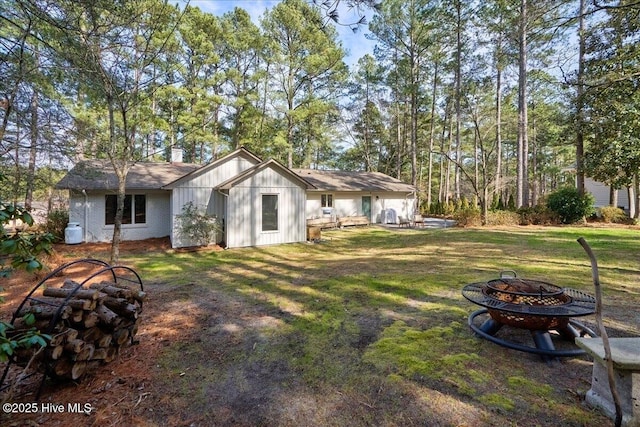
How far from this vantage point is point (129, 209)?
12.0 m

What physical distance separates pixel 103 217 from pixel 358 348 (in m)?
12.1

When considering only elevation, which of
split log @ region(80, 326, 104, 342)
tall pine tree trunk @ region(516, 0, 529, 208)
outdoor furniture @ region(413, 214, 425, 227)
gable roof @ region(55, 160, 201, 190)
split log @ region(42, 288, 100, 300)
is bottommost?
split log @ region(80, 326, 104, 342)

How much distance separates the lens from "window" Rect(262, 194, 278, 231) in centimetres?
1138

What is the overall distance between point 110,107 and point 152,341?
6446 mm

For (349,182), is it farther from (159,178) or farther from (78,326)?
(78,326)

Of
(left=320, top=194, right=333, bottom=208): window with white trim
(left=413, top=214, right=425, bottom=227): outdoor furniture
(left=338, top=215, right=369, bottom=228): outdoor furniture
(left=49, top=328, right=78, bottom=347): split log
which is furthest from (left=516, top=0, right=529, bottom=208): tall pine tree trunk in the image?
(left=49, top=328, right=78, bottom=347): split log

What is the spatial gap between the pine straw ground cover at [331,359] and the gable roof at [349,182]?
10575mm

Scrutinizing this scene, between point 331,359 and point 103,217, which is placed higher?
point 103,217

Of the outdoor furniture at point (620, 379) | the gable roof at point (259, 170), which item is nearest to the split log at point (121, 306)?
the outdoor furniture at point (620, 379)

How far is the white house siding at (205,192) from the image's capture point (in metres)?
10.9

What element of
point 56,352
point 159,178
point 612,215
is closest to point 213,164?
point 159,178

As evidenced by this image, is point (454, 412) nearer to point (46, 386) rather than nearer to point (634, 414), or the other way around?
point (634, 414)

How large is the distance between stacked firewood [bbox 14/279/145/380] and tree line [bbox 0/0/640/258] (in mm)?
3858

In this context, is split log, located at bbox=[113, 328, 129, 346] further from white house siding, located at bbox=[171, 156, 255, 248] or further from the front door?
the front door
